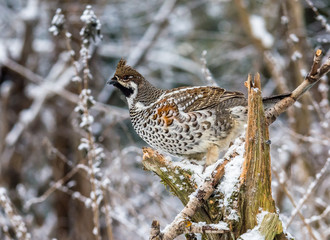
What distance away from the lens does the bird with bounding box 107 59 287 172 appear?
3.98 metres

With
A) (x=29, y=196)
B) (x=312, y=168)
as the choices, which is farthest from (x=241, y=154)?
(x=29, y=196)

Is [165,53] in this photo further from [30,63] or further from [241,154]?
[241,154]

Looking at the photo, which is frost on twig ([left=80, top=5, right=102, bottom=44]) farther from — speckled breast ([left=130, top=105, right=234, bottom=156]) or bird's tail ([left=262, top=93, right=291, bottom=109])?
bird's tail ([left=262, top=93, right=291, bottom=109])

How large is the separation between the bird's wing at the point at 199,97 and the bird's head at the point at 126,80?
1.01 ft

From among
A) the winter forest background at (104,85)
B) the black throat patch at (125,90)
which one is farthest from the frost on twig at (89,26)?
the winter forest background at (104,85)

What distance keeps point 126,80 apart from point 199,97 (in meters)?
0.69

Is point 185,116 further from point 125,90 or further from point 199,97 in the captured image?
point 125,90

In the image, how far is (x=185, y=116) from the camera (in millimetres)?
4016

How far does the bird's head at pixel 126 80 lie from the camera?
4.16m

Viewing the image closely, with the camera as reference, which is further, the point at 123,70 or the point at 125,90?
the point at 125,90

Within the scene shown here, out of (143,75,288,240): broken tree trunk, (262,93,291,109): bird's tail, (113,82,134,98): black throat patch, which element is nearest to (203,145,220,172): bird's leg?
(262,93,291,109): bird's tail

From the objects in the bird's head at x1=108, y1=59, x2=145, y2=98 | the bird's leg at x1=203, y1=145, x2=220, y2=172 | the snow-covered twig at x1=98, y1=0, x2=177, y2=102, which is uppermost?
the snow-covered twig at x1=98, y1=0, x2=177, y2=102

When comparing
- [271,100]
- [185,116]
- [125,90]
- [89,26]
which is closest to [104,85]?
[125,90]

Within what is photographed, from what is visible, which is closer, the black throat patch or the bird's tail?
the bird's tail
